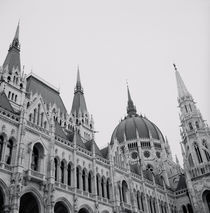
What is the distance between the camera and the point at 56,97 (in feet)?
174

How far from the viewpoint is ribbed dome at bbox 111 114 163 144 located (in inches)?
2945

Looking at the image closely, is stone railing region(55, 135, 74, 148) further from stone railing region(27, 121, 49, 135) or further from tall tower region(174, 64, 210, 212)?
tall tower region(174, 64, 210, 212)

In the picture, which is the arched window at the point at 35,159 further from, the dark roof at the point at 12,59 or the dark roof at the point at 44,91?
the dark roof at the point at 44,91

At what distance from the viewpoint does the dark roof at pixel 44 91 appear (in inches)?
1892

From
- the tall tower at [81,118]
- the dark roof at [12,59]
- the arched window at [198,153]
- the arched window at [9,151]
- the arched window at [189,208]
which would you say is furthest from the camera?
the arched window at [198,153]

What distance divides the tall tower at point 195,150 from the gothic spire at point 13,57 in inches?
1459

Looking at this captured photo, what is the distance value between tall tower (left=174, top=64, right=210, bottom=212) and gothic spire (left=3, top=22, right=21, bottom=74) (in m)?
37.1

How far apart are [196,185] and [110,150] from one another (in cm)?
2087

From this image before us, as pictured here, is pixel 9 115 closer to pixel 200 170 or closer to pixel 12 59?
pixel 12 59

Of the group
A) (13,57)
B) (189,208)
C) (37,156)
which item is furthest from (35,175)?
(189,208)

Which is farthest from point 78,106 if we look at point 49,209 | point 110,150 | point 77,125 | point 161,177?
point 49,209

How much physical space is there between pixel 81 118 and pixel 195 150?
79.2 ft

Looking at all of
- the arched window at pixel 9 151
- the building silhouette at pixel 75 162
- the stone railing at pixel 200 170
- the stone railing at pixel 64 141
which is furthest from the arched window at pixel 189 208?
the arched window at pixel 9 151

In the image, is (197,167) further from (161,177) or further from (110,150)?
(110,150)
